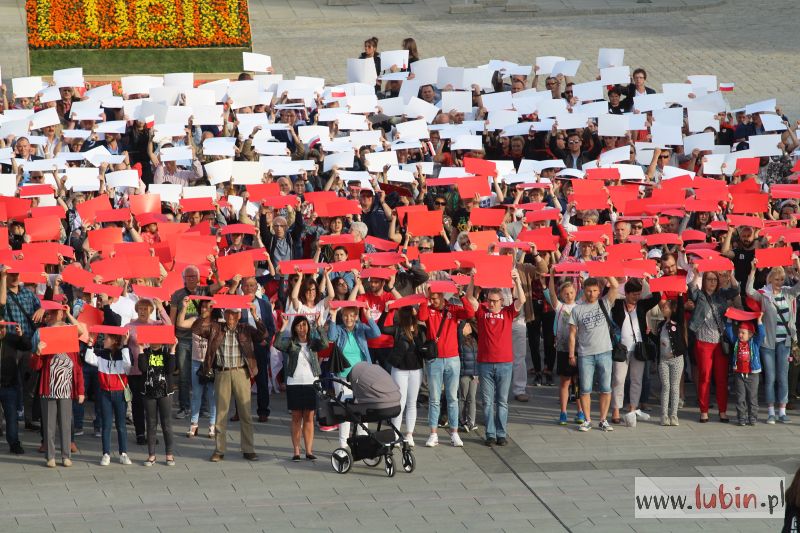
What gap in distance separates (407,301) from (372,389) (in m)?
1.18

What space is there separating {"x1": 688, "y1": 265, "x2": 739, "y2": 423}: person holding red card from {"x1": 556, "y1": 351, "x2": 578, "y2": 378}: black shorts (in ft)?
4.36

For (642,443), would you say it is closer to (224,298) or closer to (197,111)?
(224,298)

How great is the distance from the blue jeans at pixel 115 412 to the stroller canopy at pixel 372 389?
90.1 inches

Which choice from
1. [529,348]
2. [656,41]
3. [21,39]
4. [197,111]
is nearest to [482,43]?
[656,41]

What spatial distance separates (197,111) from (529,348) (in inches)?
236

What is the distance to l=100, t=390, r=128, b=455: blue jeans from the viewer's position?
1518 centimetres

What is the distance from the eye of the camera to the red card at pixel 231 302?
50.1 feet

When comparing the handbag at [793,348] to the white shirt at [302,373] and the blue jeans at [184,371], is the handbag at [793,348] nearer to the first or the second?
the white shirt at [302,373]

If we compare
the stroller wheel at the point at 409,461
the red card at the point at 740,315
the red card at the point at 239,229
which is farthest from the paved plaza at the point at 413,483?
the red card at the point at 239,229

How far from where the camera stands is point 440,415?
53.9ft

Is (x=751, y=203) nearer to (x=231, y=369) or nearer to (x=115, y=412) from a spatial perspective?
(x=231, y=369)

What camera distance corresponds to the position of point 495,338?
15.6m

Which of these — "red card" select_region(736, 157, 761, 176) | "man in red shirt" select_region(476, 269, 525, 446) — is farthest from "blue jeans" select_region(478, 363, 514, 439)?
"red card" select_region(736, 157, 761, 176)

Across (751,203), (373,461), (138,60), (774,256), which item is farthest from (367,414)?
(138,60)
